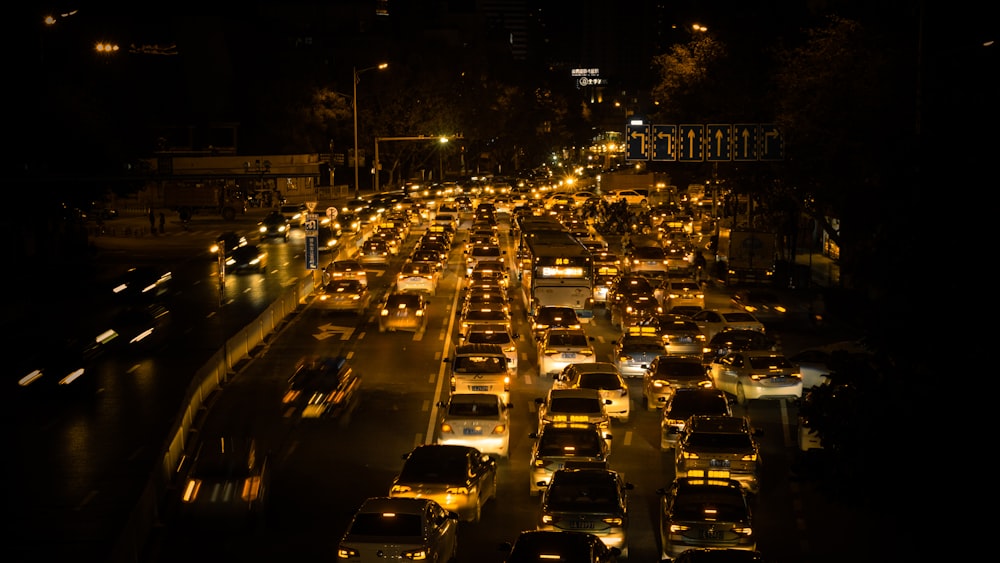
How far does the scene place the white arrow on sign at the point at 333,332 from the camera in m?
40.5

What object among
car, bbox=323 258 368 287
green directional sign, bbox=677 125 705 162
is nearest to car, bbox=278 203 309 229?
car, bbox=323 258 368 287

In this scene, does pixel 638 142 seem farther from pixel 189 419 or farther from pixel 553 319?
pixel 189 419

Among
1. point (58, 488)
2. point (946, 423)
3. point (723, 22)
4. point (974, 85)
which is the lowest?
point (58, 488)

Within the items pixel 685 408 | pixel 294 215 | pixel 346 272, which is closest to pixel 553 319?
pixel 346 272

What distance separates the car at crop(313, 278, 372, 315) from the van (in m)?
16.2

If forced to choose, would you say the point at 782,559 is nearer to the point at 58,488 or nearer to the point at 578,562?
the point at 578,562

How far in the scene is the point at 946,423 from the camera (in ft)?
39.8

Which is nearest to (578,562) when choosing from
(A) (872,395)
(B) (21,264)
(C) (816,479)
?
(C) (816,479)

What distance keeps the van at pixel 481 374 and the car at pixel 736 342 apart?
6.17 metres

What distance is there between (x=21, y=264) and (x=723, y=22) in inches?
1504

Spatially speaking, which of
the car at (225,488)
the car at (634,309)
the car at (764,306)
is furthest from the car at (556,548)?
the car at (764,306)

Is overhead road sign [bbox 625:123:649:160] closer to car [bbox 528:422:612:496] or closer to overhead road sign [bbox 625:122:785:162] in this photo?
overhead road sign [bbox 625:122:785:162]

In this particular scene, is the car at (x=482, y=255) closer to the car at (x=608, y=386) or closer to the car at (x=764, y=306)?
the car at (x=764, y=306)

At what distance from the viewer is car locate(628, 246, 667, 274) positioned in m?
56.0
